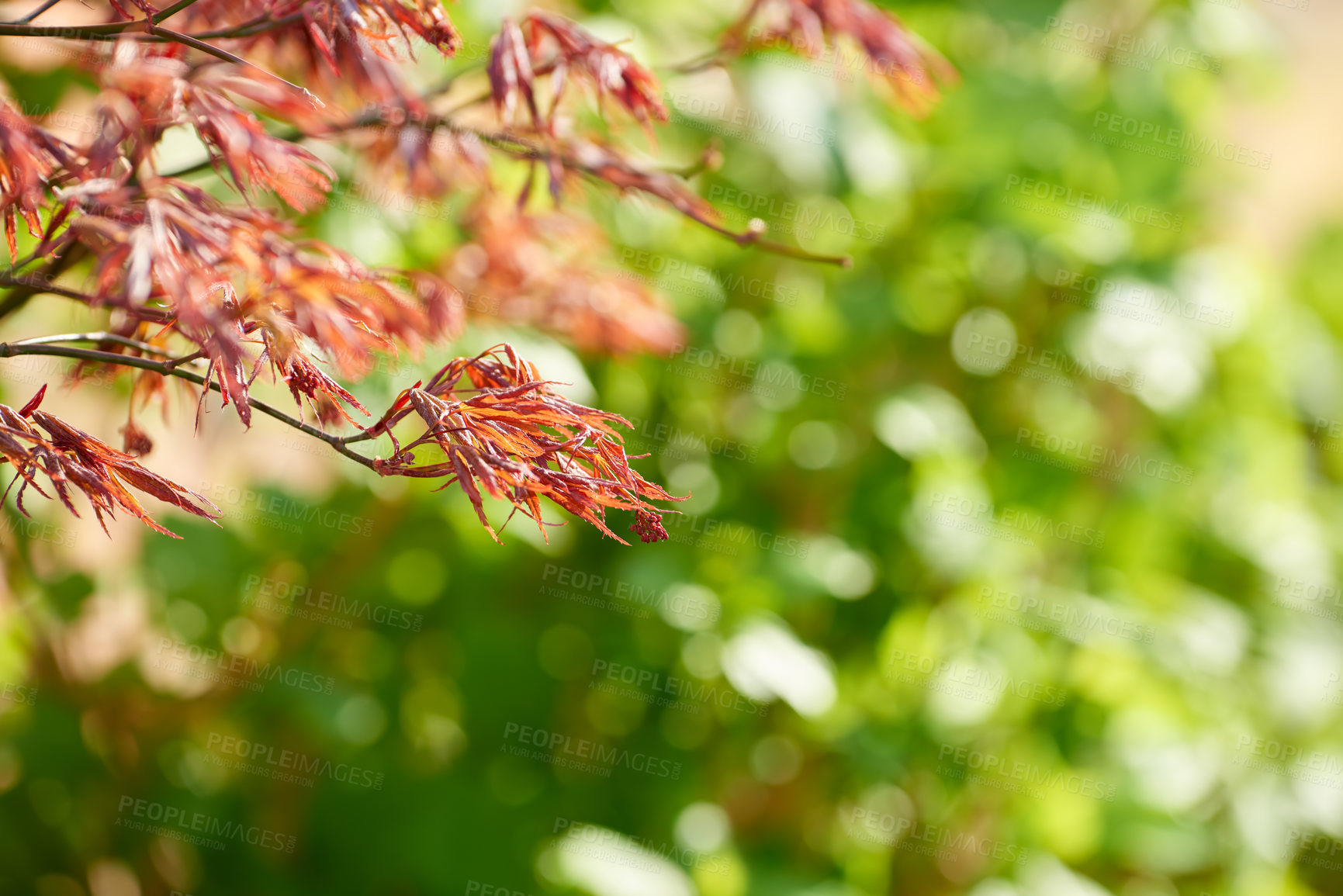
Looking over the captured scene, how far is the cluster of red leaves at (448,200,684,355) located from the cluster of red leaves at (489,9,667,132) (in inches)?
14.3

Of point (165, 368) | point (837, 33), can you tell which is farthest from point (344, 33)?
point (837, 33)

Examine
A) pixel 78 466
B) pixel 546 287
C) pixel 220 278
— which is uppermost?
pixel 220 278

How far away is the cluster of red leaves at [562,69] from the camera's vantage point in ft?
2.36

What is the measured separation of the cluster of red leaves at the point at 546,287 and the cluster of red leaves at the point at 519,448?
1.77 feet

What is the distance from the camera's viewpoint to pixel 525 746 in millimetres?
1674

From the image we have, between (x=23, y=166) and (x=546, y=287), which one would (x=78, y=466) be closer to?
(x=23, y=166)

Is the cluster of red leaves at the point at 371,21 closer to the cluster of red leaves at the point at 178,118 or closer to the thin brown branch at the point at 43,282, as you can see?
the cluster of red leaves at the point at 178,118

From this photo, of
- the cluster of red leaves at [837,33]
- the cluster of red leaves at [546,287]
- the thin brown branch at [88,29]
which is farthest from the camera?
the cluster of red leaves at [546,287]

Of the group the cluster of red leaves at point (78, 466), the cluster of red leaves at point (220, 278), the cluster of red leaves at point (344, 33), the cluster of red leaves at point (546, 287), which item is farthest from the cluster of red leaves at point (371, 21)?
the cluster of red leaves at point (546, 287)

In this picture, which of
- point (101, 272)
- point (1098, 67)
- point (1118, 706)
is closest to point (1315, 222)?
point (1098, 67)

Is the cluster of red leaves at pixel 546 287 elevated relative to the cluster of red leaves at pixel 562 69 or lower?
lower

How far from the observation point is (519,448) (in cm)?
58

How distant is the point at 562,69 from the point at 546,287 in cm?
41

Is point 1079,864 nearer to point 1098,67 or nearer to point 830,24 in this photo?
point 1098,67
